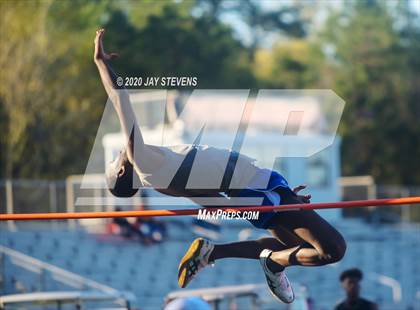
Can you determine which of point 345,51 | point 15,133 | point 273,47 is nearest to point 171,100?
point 15,133

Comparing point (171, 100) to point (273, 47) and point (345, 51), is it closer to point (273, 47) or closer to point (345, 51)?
point (345, 51)

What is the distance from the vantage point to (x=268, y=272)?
7.38m

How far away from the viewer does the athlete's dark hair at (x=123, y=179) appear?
7.14 metres

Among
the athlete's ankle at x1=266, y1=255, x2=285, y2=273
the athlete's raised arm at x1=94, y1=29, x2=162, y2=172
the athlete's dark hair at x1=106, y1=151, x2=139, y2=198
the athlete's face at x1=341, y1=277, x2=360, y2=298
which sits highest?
the athlete's raised arm at x1=94, y1=29, x2=162, y2=172

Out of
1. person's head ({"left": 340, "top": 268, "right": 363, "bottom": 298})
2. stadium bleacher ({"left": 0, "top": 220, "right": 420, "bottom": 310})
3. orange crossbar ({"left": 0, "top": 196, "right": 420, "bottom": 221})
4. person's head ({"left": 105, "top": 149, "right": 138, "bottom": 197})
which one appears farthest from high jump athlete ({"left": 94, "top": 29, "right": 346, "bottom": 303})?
stadium bleacher ({"left": 0, "top": 220, "right": 420, "bottom": 310})

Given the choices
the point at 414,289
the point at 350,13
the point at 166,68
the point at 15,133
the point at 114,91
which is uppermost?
the point at 350,13

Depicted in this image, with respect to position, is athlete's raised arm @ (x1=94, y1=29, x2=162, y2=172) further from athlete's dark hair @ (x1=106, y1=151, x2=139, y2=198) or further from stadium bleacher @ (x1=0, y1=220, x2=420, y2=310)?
stadium bleacher @ (x1=0, y1=220, x2=420, y2=310)

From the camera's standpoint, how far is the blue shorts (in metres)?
7.32

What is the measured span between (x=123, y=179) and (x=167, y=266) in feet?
33.0

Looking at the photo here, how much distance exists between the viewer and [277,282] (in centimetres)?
742

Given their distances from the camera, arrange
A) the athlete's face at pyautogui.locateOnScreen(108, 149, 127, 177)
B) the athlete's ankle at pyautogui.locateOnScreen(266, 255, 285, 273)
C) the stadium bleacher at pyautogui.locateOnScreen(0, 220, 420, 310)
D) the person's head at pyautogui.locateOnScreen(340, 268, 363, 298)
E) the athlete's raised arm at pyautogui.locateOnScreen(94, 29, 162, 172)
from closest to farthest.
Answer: the athlete's raised arm at pyautogui.locateOnScreen(94, 29, 162, 172) < the athlete's face at pyautogui.locateOnScreen(108, 149, 127, 177) < the athlete's ankle at pyautogui.locateOnScreen(266, 255, 285, 273) < the person's head at pyautogui.locateOnScreen(340, 268, 363, 298) < the stadium bleacher at pyautogui.locateOnScreen(0, 220, 420, 310)

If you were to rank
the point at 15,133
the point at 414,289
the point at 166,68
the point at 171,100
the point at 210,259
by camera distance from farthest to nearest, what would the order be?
the point at 166,68 → the point at 15,133 → the point at 171,100 → the point at 414,289 → the point at 210,259

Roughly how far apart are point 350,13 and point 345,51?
5.11ft

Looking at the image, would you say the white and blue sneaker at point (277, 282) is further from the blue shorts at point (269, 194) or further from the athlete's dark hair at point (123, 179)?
the athlete's dark hair at point (123, 179)
